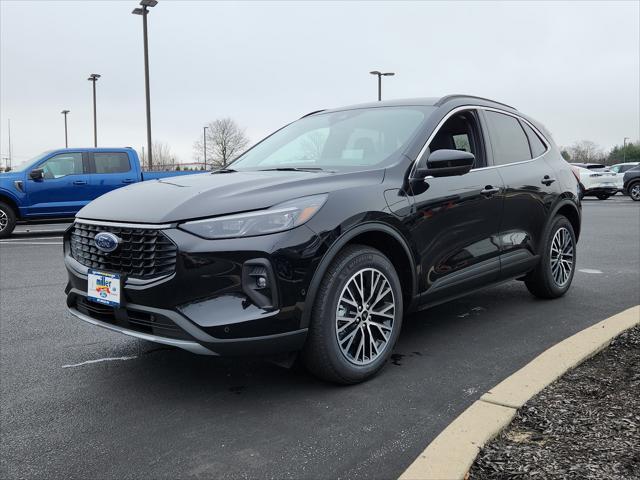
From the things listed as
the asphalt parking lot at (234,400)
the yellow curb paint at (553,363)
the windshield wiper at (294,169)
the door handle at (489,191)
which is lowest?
the asphalt parking lot at (234,400)

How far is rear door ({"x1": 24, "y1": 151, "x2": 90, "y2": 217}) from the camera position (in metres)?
13.0

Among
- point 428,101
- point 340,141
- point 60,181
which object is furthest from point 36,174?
point 428,101

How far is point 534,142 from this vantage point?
5438mm

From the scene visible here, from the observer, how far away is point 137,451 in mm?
2750

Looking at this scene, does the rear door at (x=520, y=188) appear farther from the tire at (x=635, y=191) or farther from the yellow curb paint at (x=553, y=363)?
the tire at (x=635, y=191)

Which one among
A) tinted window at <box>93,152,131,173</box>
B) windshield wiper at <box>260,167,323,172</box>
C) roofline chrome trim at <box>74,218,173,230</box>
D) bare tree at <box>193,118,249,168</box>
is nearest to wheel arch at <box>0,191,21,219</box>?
tinted window at <box>93,152,131,173</box>

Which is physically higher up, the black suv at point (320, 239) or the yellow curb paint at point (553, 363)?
the black suv at point (320, 239)

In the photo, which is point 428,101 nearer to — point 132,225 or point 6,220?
point 132,225

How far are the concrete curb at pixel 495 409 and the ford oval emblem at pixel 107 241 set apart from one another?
6.19ft

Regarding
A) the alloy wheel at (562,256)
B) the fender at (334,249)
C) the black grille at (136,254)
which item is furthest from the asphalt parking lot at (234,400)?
the black grille at (136,254)

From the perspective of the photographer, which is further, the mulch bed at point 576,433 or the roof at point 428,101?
the roof at point 428,101

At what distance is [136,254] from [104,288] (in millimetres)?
314

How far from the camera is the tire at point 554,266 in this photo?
5.32 metres

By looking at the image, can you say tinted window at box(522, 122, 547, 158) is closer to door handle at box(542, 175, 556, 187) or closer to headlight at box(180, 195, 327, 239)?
door handle at box(542, 175, 556, 187)
